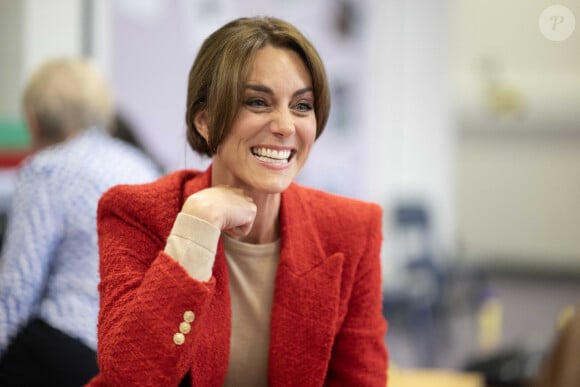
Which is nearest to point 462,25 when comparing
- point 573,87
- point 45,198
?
point 573,87

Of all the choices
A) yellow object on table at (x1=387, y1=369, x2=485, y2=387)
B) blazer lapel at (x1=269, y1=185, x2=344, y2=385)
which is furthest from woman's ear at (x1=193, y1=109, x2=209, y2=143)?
yellow object on table at (x1=387, y1=369, x2=485, y2=387)

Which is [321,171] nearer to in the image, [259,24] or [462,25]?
[462,25]

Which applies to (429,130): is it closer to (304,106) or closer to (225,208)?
(304,106)

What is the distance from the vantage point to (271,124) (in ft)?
4.88

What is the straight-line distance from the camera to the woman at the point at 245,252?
141cm

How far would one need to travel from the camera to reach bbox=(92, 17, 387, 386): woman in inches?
55.6

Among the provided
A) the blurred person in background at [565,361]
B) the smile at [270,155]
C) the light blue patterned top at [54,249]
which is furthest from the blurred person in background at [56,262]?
the blurred person in background at [565,361]

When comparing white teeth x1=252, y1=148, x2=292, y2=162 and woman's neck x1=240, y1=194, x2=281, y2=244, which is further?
woman's neck x1=240, y1=194, x2=281, y2=244

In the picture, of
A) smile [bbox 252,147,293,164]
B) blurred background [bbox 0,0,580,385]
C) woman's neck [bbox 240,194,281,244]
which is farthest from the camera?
blurred background [bbox 0,0,580,385]

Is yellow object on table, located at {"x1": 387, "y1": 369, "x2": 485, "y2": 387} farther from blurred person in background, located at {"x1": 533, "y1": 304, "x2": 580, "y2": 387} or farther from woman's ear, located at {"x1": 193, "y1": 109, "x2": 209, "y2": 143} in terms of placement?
woman's ear, located at {"x1": 193, "y1": 109, "x2": 209, "y2": 143}

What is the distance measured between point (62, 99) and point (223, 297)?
1.15 metres

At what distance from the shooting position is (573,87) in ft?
28.1

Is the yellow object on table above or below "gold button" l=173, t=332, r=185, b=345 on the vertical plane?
below

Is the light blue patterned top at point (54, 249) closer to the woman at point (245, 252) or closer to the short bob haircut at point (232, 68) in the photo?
the woman at point (245, 252)
